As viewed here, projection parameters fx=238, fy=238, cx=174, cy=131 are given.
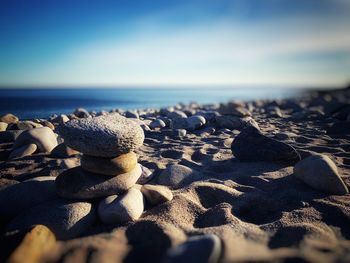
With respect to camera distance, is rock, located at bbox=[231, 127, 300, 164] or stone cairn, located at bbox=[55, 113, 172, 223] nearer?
stone cairn, located at bbox=[55, 113, 172, 223]

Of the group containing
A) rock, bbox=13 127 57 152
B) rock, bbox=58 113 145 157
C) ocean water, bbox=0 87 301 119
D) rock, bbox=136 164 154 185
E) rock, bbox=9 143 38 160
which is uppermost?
rock, bbox=58 113 145 157

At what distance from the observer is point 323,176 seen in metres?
2.90

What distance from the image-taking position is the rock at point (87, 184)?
2510 mm

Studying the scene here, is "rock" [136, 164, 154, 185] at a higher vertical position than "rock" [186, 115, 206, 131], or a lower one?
lower

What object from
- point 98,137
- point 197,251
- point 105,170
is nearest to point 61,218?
point 105,170

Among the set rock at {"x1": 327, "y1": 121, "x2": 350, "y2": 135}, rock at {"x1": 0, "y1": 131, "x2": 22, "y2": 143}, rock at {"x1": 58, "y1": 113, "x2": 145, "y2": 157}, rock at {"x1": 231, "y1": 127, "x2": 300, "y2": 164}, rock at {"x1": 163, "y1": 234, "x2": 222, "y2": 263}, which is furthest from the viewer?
rock at {"x1": 327, "y1": 121, "x2": 350, "y2": 135}

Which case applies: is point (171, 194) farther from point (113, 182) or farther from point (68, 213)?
point (68, 213)

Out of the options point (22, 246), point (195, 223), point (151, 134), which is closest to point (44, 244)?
point (22, 246)

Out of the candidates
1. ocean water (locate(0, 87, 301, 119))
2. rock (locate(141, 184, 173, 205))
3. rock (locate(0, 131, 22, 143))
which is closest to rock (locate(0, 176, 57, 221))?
rock (locate(141, 184, 173, 205))

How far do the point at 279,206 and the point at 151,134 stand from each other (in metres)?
3.63

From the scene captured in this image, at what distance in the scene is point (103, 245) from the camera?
1.92 metres

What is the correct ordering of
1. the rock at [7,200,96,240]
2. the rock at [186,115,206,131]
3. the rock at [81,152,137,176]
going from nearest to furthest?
the rock at [7,200,96,240] → the rock at [81,152,137,176] → the rock at [186,115,206,131]

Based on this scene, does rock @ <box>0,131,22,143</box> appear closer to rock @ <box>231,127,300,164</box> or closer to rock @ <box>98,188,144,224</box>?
rock @ <box>98,188,144,224</box>

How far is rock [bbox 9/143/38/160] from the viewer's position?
3.89 metres
